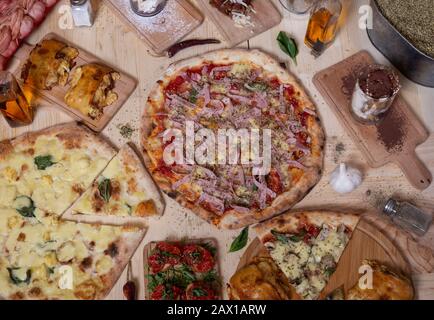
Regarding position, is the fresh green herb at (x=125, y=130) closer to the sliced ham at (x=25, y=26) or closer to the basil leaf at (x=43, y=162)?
the basil leaf at (x=43, y=162)

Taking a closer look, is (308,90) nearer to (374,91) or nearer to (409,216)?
(374,91)

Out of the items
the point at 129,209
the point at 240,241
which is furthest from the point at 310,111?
the point at 129,209

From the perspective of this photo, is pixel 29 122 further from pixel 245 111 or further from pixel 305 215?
pixel 305 215

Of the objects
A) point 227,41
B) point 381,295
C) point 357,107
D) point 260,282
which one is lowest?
point 381,295

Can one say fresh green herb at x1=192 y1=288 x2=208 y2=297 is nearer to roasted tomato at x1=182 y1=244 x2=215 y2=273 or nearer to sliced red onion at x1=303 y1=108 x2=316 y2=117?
roasted tomato at x1=182 y1=244 x2=215 y2=273

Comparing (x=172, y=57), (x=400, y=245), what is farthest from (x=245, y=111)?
(x=400, y=245)

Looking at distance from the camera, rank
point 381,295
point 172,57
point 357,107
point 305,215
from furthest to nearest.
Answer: point 172,57, point 357,107, point 305,215, point 381,295

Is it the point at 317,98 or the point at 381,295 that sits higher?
the point at 317,98
